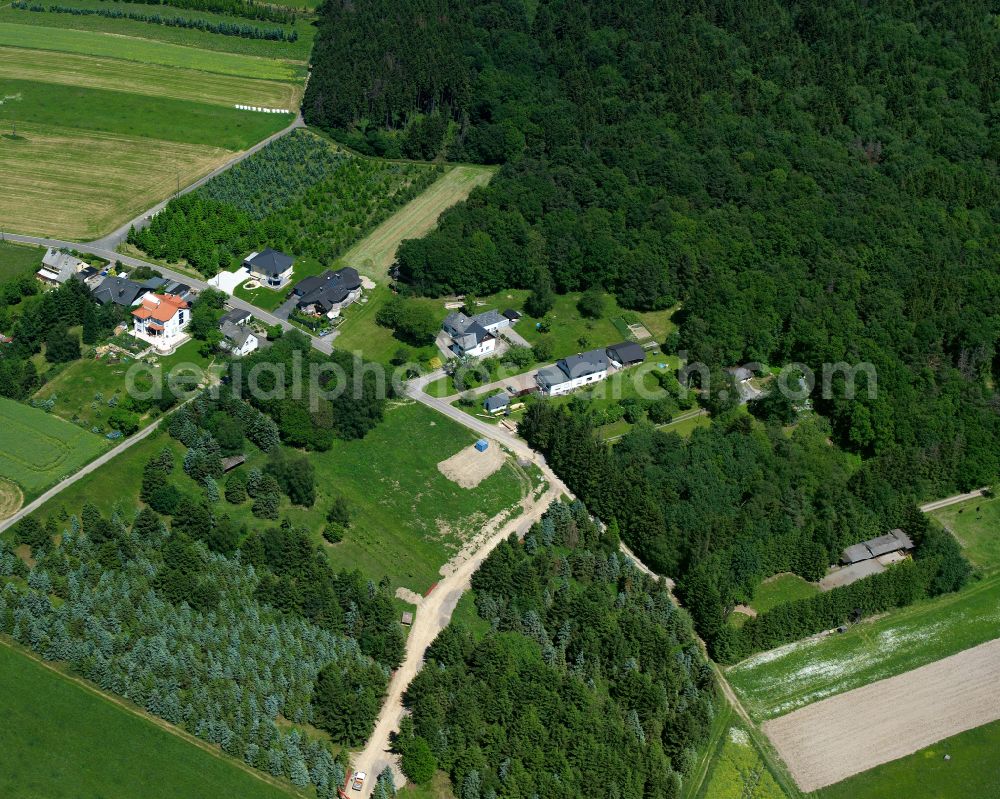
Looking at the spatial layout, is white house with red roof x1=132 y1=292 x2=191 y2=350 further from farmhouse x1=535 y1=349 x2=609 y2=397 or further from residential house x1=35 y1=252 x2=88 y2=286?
farmhouse x1=535 y1=349 x2=609 y2=397

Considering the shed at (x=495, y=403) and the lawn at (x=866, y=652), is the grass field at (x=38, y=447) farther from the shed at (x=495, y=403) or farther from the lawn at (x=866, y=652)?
the lawn at (x=866, y=652)

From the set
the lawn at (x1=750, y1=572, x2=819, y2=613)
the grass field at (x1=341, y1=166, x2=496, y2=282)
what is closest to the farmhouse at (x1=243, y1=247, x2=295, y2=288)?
the grass field at (x1=341, y1=166, x2=496, y2=282)

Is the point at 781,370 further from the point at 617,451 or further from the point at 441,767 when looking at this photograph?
the point at 441,767

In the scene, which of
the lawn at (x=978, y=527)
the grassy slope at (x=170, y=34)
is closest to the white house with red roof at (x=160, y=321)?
the lawn at (x=978, y=527)

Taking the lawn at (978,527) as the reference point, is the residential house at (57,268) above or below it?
below

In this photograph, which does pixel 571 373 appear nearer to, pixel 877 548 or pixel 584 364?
pixel 584 364

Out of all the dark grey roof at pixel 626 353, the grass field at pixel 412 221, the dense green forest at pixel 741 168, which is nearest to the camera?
the dark grey roof at pixel 626 353

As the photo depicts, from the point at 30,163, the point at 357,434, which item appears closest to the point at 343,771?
the point at 357,434
